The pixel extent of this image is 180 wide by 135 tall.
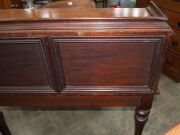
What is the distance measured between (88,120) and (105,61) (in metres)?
0.97

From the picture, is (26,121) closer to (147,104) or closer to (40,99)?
(40,99)

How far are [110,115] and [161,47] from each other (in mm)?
1071

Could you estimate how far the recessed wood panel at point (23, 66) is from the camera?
0.77m

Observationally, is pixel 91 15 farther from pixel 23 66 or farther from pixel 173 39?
pixel 173 39

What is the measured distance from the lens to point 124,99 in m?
0.97

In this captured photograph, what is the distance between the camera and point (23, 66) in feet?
2.76

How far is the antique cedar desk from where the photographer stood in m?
0.73

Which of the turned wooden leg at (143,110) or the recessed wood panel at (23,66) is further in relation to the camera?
the turned wooden leg at (143,110)

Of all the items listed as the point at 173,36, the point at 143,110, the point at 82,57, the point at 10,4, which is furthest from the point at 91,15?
the point at 10,4

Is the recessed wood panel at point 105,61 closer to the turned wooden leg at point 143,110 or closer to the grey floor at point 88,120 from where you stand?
the turned wooden leg at point 143,110

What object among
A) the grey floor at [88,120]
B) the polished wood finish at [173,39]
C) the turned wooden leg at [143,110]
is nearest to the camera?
the turned wooden leg at [143,110]

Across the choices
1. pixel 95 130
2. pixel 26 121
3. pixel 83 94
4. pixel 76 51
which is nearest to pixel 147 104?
pixel 83 94

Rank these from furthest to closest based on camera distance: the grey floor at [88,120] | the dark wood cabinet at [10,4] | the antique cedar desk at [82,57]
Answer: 1. the dark wood cabinet at [10,4]
2. the grey floor at [88,120]
3. the antique cedar desk at [82,57]

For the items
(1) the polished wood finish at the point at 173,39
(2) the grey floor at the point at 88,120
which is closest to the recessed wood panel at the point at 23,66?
(2) the grey floor at the point at 88,120
